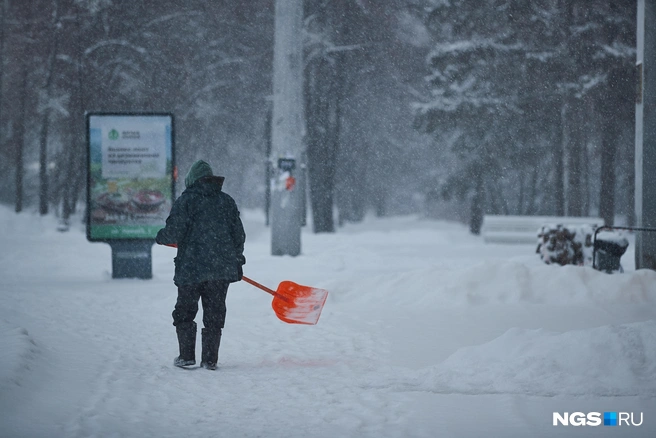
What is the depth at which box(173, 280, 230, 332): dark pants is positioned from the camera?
6422mm

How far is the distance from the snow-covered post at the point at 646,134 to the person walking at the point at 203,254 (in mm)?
8182

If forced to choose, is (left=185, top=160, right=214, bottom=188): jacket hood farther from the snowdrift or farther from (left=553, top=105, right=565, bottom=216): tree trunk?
(left=553, top=105, right=565, bottom=216): tree trunk

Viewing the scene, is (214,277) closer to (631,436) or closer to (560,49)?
(631,436)

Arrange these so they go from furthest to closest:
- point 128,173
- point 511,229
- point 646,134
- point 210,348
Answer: point 511,229 → point 128,173 → point 646,134 → point 210,348

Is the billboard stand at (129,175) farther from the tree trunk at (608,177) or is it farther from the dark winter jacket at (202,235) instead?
the tree trunk at (608,177)

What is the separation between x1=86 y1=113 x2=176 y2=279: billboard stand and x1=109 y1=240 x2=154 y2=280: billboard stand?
0.42 feet

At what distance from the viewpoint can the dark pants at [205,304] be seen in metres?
6.42

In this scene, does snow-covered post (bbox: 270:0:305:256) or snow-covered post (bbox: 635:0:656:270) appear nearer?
snow-covered post (bbox: 635:0:656:270)

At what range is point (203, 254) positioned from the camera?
6.36m

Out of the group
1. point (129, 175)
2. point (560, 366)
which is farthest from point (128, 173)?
point (560, 366)

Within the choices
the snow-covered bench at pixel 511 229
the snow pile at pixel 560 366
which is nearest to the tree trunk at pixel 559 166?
the snow-covered bench at pixel 511 229

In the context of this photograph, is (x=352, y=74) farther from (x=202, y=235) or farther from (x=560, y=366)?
(x=560, y=366)

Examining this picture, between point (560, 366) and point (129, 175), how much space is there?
8.59 m

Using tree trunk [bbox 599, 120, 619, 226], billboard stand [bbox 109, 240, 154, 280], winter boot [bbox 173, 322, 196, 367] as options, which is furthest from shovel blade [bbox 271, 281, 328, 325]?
tree trunk [bbox 599, 120, 619, 226]
